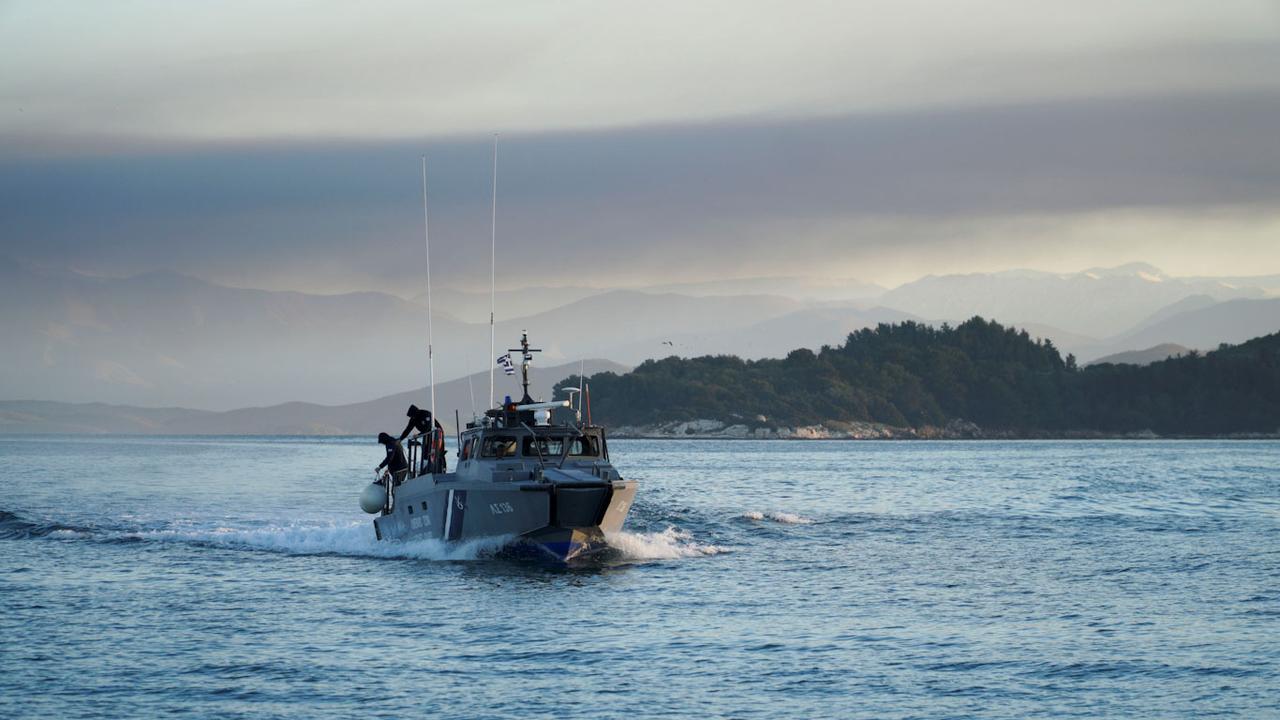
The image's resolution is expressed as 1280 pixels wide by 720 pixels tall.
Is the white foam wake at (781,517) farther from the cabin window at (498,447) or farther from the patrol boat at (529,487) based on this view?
the cabin window at (498,447)

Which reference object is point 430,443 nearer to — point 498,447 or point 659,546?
point 498,447

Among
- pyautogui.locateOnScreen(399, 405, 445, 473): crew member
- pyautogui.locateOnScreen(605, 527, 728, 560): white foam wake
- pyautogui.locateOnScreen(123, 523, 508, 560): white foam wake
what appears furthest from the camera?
pyautogui.locateOnScreen(399, 405, 445, 473): crew member

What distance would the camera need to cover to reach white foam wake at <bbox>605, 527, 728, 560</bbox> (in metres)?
41.2

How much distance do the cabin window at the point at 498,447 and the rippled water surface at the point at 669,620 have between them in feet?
9.44

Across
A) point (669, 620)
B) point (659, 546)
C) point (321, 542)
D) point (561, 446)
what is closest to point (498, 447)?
point (561, 446)

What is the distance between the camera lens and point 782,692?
2322cm

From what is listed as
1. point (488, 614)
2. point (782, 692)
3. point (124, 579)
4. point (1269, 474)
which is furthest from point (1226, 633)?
point (1269, 474)

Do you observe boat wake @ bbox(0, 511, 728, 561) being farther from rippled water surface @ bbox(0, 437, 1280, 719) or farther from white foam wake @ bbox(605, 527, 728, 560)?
rippled water surface @ bbox(0, 437, 1280, 719)

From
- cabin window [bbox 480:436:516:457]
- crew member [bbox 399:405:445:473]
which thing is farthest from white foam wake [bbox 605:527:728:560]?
crew member [bbox 399:405:445:473]

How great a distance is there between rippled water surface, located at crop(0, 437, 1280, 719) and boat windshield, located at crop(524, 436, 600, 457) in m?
2.75

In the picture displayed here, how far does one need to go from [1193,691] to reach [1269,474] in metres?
88.7

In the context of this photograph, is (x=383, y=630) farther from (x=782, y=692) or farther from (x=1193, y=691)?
(x=1193, y=691)

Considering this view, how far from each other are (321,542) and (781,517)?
19056 mm

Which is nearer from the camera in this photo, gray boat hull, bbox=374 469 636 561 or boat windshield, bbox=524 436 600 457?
gray boat hull, bbox=374 469 636 561
